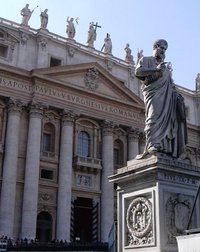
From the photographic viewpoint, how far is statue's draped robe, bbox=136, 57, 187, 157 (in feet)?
21.6

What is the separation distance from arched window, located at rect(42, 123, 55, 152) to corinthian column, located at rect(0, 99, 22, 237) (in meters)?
2.86

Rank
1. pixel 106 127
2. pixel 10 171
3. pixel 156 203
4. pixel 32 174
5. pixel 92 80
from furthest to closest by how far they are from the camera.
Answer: pixel 92 80 → pixel 106 127 → pixel 32 174 → pixel 10 171 → pixel 156 203

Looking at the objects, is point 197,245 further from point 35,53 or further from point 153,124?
point 35,53

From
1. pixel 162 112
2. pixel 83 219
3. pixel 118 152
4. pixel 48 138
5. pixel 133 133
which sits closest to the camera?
pixel 162 112

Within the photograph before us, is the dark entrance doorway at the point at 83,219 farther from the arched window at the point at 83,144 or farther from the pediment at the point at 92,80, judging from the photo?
the pediment at the point at 92,80

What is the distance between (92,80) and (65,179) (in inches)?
348

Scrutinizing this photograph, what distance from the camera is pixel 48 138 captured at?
3300 cm

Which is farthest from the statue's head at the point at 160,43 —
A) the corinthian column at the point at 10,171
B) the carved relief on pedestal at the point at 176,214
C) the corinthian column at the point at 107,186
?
the corinthian column at the point at 107,186

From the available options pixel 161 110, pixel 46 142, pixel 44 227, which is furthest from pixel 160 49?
pixel 46 142

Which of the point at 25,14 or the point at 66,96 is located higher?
the point at 25,14

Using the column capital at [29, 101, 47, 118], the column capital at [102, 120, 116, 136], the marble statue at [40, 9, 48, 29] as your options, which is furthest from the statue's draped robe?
the marble statue at [40, 9, 48, 29]

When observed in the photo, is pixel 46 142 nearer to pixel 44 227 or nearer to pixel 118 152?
pixel 44 227

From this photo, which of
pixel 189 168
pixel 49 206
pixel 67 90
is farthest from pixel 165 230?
pixel 67 90

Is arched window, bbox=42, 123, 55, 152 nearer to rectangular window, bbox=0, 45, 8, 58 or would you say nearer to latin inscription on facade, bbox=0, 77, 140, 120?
latin inscription on facade, bbox=0, 77, 140, 120
